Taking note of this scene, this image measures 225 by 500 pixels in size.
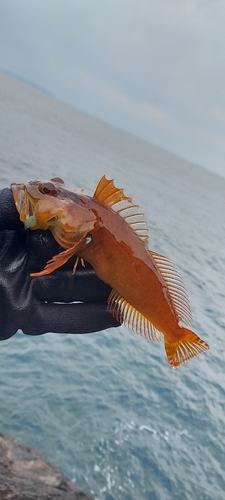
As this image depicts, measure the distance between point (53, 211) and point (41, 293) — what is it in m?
1.30

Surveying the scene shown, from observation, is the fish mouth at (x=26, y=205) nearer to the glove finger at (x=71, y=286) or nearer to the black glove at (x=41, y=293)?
the black glove at (x=41, y=293)

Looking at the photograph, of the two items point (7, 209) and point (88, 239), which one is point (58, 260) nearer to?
point (88, 239)

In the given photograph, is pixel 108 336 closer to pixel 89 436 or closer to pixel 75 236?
pixel 89 436

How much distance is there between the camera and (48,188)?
11.8ft

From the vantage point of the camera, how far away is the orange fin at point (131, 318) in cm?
430

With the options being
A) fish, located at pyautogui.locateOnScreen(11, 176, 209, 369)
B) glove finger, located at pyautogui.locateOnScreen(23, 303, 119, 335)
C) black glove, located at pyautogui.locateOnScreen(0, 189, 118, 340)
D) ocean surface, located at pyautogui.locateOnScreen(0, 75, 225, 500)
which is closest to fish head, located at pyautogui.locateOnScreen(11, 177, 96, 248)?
fish, located at pyautogui.locateOnScreen(11, 176, 209, 369)

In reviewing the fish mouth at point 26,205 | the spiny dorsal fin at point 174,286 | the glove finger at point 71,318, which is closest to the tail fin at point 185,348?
the spiny dorsal fin at point 174,286

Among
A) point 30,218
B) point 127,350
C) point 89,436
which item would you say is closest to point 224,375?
point 127,350

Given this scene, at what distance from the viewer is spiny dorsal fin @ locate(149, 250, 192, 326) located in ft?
14.0

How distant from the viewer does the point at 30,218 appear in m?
3.60

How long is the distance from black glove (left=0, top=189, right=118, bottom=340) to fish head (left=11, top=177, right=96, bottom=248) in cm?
32

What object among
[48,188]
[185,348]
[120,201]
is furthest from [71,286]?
[185,348]

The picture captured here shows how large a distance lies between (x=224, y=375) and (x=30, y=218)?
1507cm

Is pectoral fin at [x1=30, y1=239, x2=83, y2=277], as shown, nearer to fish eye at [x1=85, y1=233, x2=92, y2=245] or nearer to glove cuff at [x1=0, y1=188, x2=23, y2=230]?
fish eye at [x1=85, y1=233, x2=92, y2=245]
